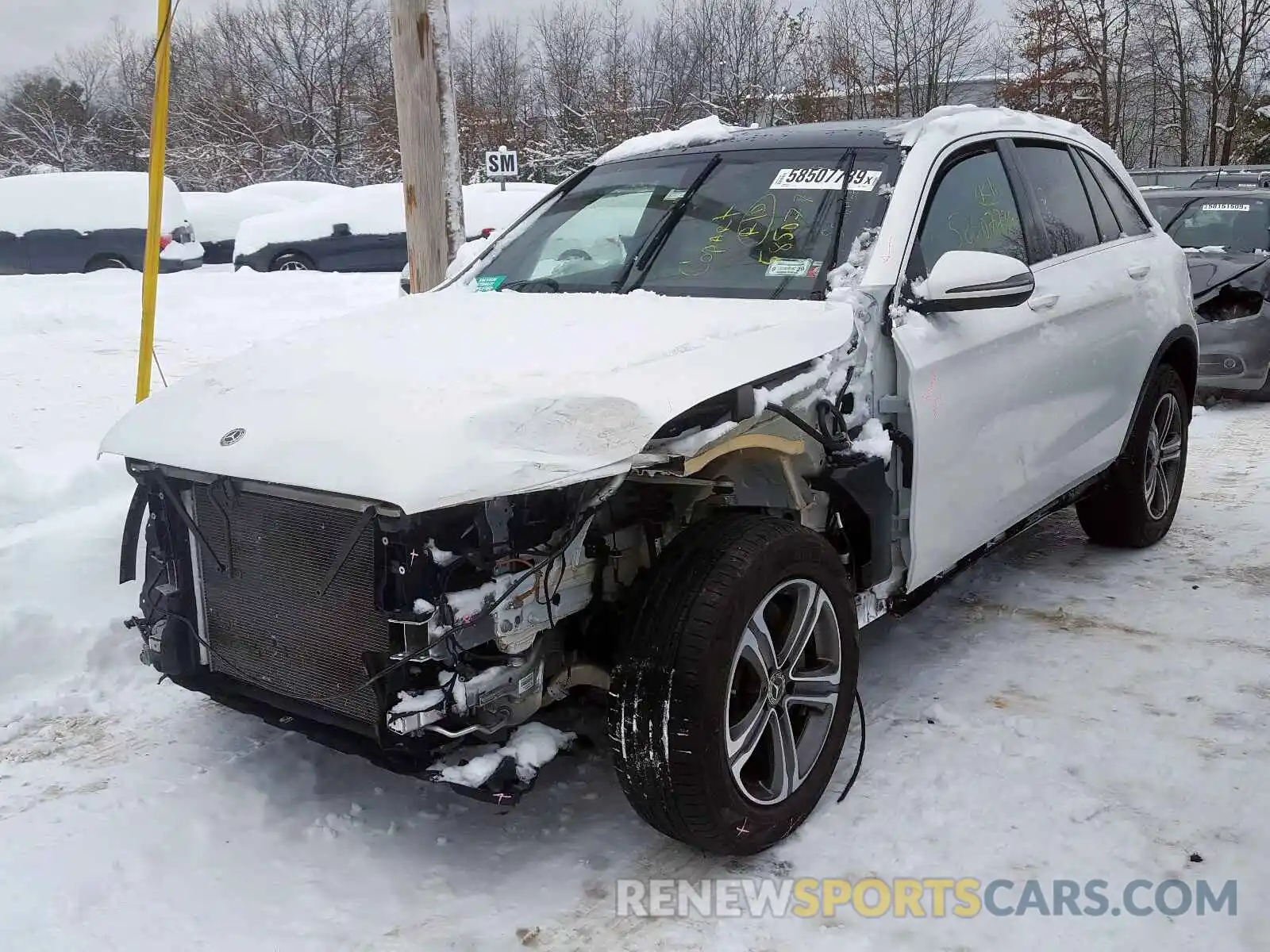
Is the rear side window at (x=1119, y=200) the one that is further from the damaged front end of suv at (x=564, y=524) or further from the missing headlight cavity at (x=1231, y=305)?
the missing headlight cavity at (x=1231, y=305)

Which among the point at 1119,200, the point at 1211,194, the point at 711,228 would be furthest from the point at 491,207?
the point at 711,228

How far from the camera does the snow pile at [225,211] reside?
18.8m

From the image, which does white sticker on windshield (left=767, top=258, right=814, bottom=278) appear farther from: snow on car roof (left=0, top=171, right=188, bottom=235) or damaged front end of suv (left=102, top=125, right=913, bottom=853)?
snow on car roof (left=0, top=171, right=188, bottom=235)

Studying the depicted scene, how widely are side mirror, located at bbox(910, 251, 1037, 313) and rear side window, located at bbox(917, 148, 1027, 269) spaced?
17cm

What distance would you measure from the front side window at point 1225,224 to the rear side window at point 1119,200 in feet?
14.7

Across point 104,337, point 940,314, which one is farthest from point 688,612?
point 104,337

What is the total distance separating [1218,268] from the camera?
332 inches

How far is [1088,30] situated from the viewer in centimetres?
2827

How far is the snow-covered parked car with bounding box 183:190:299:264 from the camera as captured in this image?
61.5 feet

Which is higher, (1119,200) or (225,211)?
(225,211)

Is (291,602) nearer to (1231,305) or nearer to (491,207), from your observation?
(1231,305)

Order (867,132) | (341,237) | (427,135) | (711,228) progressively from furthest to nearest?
(341,237)
(427,135)
(867,132)
(711,228)

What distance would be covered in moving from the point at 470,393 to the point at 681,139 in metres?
2.00

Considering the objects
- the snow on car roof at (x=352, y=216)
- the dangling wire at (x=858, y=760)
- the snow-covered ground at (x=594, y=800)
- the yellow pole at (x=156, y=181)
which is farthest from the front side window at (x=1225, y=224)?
the snow on car roof at (x=352, y=216)
